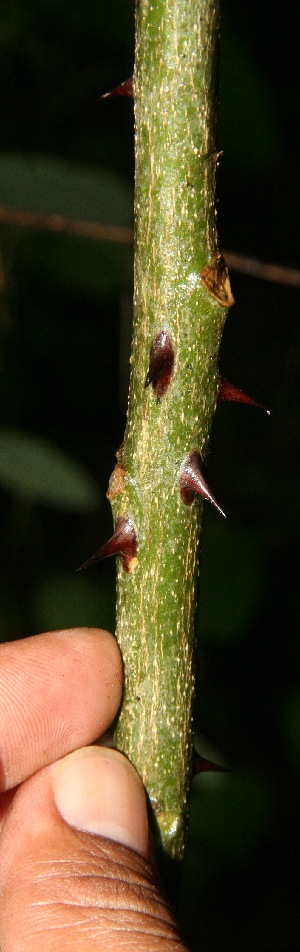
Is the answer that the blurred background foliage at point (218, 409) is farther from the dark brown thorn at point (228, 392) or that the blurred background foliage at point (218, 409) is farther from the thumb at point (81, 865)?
the dark brown thorn at point (228, 392)

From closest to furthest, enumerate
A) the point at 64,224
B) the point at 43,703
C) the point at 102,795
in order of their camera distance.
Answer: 1. the point at 102,795
2. the point at 43,703
3. the point at 64,224

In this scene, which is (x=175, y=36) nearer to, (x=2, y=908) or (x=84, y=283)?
(x=2, y=908)

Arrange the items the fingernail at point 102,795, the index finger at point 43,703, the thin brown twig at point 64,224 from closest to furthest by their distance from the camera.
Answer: the fingernail at point 102,795, the index finger at point 43,703, the thin brown twig at point 64,224

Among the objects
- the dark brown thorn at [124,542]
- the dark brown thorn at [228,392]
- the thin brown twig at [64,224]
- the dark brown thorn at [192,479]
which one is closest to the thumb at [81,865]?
the dark brown thorn at [124,542]

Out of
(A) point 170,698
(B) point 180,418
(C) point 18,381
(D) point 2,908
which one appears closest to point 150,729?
(A) point 170,698

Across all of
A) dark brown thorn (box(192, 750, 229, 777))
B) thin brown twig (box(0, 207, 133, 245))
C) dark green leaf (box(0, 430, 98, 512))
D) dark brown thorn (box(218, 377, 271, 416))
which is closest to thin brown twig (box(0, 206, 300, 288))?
thin brown twig (box(0, 207, 133, 245))

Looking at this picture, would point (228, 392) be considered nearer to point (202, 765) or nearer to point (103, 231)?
point (202, 765)

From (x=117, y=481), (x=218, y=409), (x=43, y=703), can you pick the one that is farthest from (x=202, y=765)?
(x=218, y=409)
